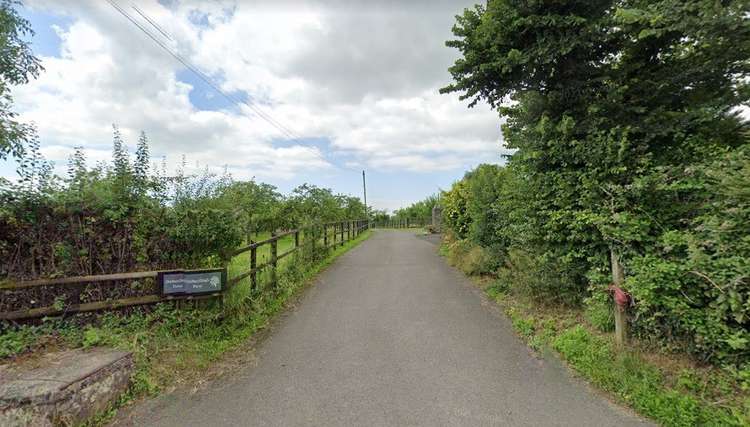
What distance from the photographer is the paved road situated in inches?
101

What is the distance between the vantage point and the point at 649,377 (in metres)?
2.78

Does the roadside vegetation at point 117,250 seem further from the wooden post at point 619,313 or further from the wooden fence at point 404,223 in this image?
the wooden fence at point 404,223

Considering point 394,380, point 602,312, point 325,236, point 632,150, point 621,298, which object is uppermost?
point 632,150

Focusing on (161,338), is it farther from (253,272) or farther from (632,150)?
(632,150)

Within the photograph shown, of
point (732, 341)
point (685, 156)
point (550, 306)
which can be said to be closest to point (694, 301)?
point (732, 341)

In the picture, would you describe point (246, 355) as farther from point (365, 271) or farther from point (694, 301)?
point (365, 271)

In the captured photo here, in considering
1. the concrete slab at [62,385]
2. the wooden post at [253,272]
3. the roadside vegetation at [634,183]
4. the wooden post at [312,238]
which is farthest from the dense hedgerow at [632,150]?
the wooden post at [312,238]

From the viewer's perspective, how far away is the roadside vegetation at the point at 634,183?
2588 mm

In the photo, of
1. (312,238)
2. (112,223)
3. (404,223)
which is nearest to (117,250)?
(112,223)

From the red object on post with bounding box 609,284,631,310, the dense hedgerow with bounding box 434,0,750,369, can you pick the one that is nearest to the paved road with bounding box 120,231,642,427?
the red object on post with bounding box 609,284,631,310

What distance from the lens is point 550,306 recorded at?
473 cm

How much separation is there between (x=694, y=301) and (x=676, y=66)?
2.81 meters

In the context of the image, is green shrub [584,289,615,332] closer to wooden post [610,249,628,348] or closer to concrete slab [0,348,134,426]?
wooden post [610,249,628,348]

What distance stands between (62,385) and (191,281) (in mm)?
1608
